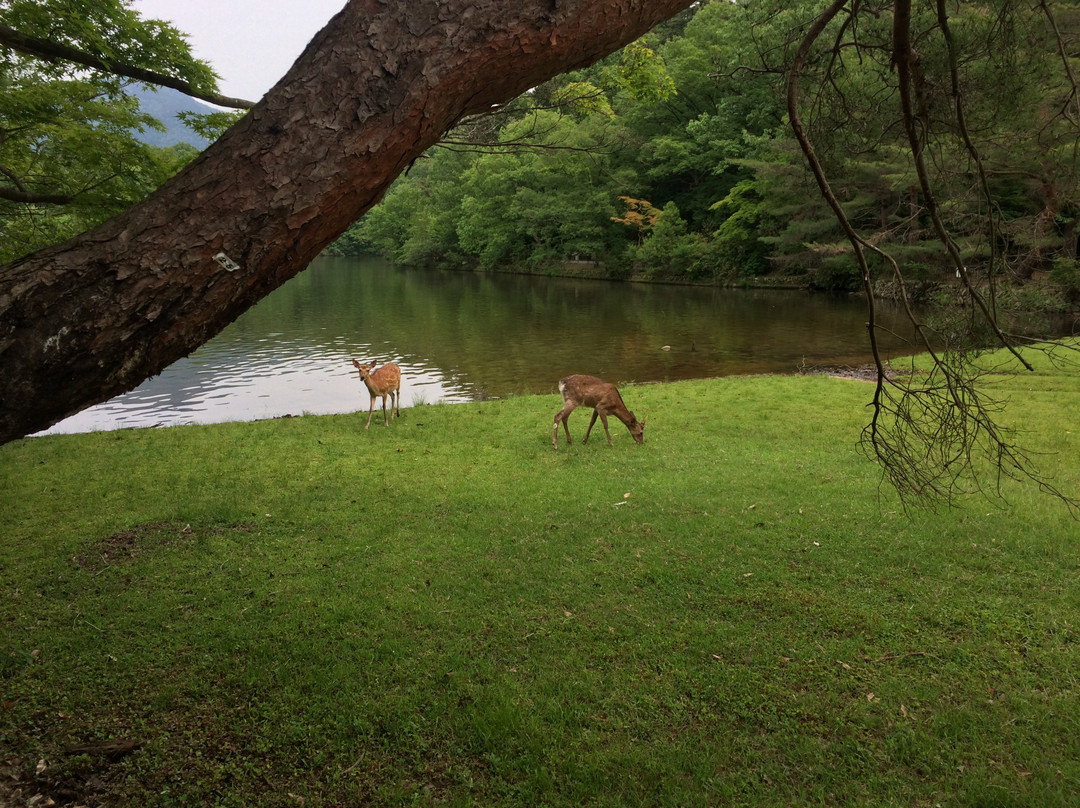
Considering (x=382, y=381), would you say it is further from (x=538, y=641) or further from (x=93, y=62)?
(x=538, y=641)

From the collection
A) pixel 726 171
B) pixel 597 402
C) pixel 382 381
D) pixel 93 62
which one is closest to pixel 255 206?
pixel 93 62

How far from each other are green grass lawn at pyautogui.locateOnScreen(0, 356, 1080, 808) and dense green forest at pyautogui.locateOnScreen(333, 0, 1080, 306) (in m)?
2.30

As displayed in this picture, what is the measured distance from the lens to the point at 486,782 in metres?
2.93

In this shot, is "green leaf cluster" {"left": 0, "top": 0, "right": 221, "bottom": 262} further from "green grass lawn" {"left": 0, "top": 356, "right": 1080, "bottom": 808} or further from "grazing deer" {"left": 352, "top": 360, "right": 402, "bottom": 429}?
"grazing deer" {"left": 352, "top": 360, "right": 402, "bottom": 429}

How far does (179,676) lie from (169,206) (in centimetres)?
280

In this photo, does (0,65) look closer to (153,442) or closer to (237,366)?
(153,442)

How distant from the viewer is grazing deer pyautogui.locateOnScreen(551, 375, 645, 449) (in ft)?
31.0

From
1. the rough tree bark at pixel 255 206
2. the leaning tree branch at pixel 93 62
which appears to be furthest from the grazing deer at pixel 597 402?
the rough tree bark at pixel 255 206

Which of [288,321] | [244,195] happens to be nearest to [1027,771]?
[244,195]

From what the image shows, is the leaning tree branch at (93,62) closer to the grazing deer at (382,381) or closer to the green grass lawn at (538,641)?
the green grass lawn at (538,641)

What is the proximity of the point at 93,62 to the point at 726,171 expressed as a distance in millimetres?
43199

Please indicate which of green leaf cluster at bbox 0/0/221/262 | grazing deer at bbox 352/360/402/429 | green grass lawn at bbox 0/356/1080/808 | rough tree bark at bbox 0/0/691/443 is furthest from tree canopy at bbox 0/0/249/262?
rough tree bark at bbox 0/0/691/443

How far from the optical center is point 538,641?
4.06m

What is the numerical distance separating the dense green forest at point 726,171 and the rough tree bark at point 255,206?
222 cm
